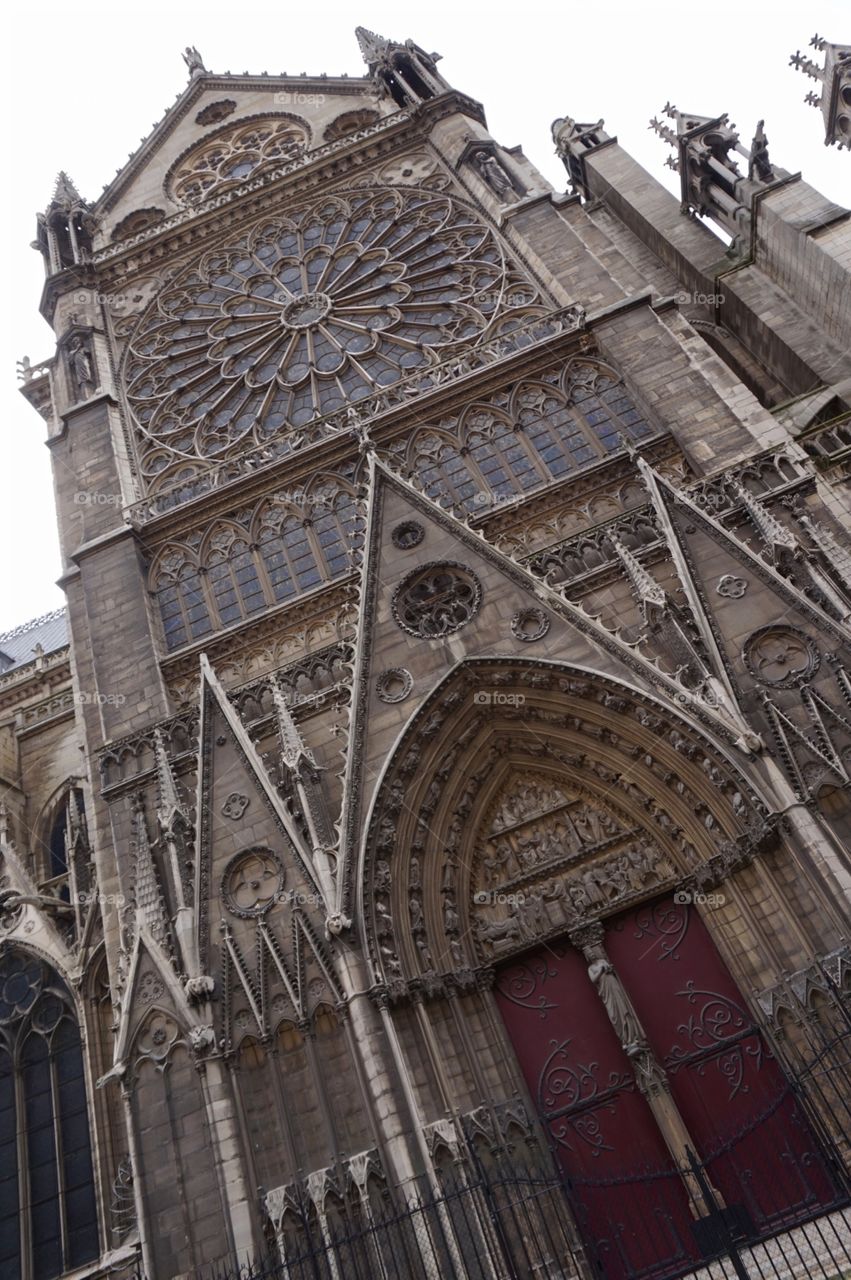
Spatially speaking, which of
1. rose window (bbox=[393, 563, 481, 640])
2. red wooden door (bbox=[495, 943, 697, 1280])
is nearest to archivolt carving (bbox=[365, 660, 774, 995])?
red wooden door (bbox=[495, 943, 697, 1280])

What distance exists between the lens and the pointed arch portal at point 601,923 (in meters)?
10.0

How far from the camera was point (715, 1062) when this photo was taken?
34.3 ft

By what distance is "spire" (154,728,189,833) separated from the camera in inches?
489

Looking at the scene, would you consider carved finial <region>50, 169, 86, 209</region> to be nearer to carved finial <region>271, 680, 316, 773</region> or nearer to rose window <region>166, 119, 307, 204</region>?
rose window <region>166, 119, 307, 204</region>

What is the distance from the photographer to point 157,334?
20906 mm

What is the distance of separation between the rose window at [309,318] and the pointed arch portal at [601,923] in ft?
26.3

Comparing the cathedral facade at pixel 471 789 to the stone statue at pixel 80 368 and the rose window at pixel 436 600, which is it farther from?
the stone statue at pixel 80 368

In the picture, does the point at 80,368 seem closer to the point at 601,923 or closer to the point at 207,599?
the point at 207,599

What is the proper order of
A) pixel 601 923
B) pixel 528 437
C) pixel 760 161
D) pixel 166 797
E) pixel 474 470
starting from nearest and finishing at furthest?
pixel 601 923 < pixel 166 797 < pixel 474 470 < pixel 528 437 < pixel 760 161

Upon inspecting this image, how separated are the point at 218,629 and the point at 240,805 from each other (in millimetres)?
3738

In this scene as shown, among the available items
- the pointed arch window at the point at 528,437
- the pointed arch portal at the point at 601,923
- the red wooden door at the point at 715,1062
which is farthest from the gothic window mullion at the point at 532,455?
the red wooden door at the point at 715,1062

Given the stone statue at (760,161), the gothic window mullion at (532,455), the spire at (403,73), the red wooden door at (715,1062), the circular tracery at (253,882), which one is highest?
the spire at (403,73)

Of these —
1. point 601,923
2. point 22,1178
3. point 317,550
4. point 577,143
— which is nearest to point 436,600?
point 317,550

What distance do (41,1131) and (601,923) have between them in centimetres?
849
